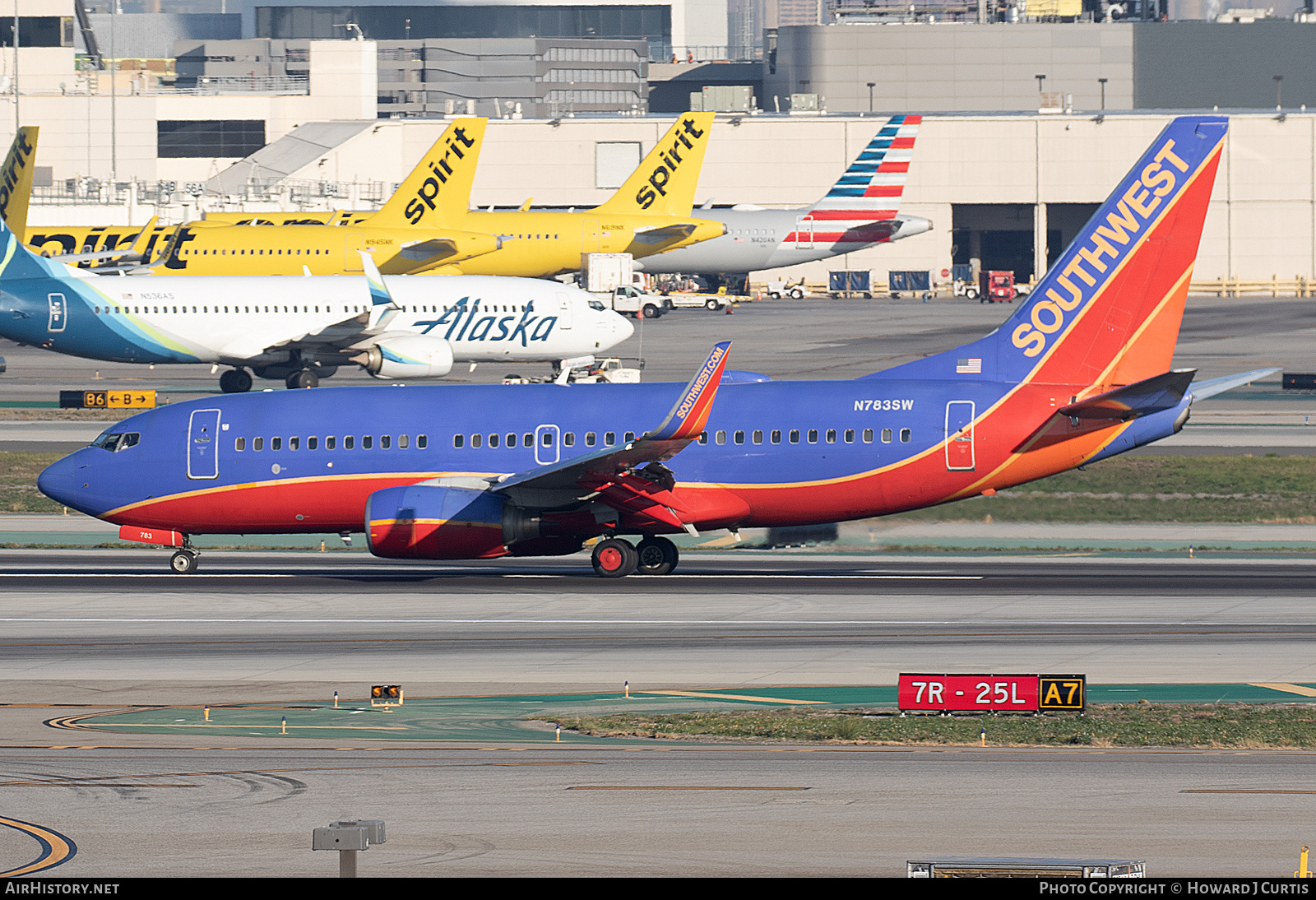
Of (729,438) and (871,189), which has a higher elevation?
(871,189)

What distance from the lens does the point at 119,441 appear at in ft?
133

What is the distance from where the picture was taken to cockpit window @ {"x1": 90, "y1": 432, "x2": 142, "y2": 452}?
40.3 metres

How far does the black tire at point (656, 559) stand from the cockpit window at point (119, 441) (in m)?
11.3

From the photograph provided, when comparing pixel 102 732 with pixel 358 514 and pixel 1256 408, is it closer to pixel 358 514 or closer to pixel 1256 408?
pixel 358 514

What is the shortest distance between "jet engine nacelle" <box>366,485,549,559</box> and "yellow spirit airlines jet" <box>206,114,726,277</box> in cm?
6627

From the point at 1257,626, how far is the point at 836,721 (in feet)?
36.9

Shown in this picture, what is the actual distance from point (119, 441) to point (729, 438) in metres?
13.5

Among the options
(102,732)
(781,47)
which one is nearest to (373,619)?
(102,732)

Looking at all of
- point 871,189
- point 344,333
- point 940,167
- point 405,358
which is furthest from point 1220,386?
point 940,167

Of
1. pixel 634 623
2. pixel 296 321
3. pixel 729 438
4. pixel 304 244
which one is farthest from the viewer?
pixel 304 244

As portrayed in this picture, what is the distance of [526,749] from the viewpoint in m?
23.8

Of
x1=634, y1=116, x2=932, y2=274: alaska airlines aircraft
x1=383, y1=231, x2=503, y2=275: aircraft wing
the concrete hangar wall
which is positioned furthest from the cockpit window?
the concrete hangar wall

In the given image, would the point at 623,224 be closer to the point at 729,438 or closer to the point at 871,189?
the point at 871,189

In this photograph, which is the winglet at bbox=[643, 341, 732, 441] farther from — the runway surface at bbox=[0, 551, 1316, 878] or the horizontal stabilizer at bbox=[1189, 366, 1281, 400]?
the horizontal stabilizer at bbox=[1189, 366, 1281, 400]
